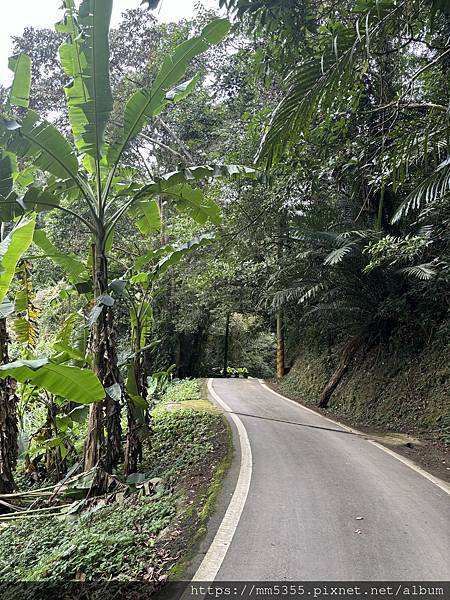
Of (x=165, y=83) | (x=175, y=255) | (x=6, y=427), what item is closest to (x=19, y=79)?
(x=165, y=83)

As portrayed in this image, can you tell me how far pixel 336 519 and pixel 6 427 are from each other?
3.86 m

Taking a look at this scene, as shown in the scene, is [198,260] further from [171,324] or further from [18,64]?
[18,64]

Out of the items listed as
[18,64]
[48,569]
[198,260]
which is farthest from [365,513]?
[198,260]

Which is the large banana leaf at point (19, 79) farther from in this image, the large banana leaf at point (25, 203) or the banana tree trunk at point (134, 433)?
the banana tree trunk at point (134, 433)

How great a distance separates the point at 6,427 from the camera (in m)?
5.25

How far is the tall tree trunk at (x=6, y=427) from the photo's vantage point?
16.8 ft

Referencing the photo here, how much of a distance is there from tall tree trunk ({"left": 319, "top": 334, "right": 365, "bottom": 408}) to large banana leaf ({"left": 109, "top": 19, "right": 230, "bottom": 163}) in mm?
8185

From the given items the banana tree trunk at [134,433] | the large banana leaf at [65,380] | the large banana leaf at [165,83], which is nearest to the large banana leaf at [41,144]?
the large banana leaf at [165,83]

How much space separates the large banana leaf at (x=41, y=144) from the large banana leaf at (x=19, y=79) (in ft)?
2.63

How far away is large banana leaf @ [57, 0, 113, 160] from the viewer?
427 centimetres

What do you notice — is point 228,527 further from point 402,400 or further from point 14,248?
point 402,400

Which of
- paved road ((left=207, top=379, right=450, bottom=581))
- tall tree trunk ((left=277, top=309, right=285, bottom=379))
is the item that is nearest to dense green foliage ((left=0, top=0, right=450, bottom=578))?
paved road ((left=207, top=379, right=450, bottom=581))

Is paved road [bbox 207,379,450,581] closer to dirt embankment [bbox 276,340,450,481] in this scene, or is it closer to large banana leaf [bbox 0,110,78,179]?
dirt embankment [bbox 276,340,450,481]

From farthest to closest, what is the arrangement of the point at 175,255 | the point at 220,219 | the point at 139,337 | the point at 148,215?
the point at 148,215, the point at 220,219, the point at 139,337, the point at 175,255
